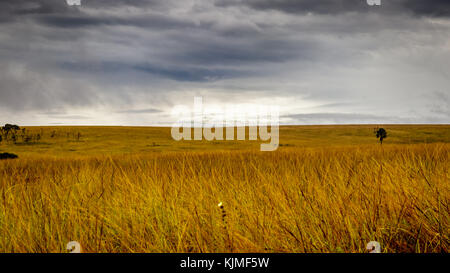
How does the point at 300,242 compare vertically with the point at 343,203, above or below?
below

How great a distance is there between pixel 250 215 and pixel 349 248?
39.6 inches

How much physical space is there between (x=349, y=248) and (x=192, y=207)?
5.97 feet

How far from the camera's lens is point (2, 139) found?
162 feet

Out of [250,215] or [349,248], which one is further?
[250,215]

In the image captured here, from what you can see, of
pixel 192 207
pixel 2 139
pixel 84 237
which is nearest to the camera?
pixel 84 237
